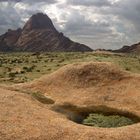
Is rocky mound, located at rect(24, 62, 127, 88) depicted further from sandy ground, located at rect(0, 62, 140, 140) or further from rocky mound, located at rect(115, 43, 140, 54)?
rocky mound, located at rect(115, 43, 140, 54)

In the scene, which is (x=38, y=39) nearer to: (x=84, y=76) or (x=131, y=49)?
(x=131, y=49)

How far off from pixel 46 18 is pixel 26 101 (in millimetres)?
179767

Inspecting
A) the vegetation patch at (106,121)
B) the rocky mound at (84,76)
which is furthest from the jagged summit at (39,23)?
the vegetation patch at (106,121)

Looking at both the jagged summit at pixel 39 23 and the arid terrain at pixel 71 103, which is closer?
the arid terrain at pixel 71 103

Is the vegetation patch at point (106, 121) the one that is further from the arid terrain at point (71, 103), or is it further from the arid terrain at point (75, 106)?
the arid terrain at point (71, 103)

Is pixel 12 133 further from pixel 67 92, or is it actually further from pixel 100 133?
pixel 67 92

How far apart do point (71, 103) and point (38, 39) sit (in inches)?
6415

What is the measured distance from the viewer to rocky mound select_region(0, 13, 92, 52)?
178250 millimetres

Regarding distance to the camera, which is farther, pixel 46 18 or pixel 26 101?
pixel 46 18

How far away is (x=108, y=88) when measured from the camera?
2664cm

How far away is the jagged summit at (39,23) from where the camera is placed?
A: 190625 mm

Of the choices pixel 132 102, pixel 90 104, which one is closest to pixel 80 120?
pixel 90 104

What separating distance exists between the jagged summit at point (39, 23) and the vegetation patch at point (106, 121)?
6727 inches

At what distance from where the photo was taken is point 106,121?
20625 mm
